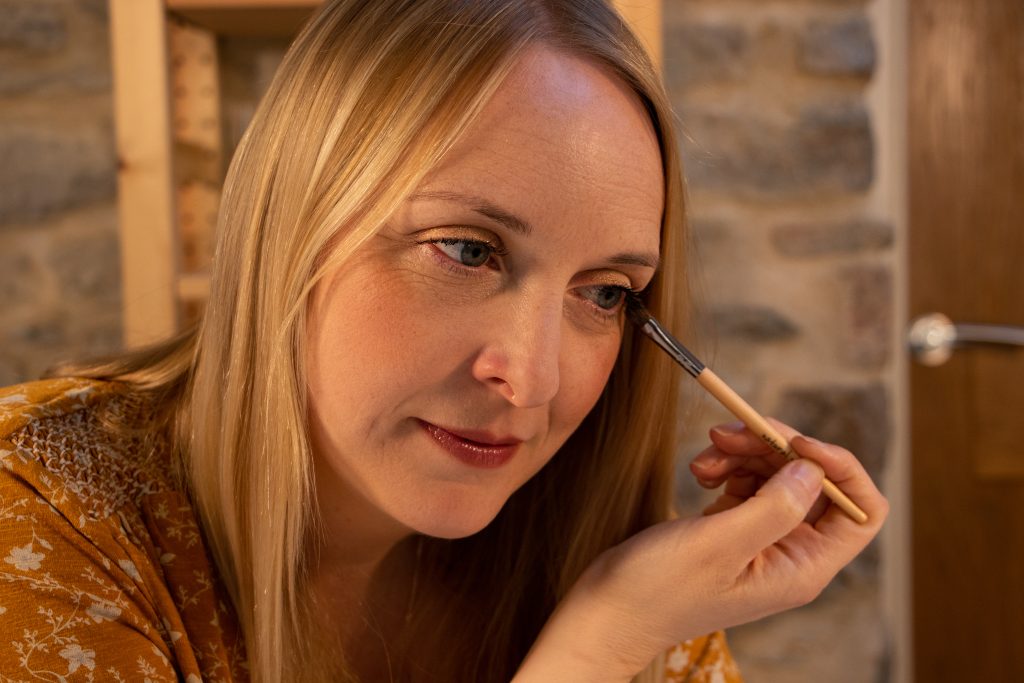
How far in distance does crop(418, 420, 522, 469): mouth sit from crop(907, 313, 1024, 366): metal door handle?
54.2 inches

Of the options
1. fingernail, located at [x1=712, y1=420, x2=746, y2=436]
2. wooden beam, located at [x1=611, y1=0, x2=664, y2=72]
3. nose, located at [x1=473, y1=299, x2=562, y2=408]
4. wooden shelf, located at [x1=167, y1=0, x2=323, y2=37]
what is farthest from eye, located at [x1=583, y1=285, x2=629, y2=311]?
wooden shelf, located at [x1=167, y1=0, x2=323, y2=37]

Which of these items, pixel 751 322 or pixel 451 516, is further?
pixel 751 322

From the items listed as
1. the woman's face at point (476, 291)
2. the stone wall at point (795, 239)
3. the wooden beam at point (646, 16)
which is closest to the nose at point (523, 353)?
the woman's face at point (476, 291)

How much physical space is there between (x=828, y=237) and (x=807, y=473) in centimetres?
100

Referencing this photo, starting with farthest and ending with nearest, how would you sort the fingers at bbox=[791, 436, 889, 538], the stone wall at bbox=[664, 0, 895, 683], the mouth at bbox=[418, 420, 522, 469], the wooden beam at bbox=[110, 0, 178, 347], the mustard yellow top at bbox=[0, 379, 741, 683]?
the stone wall at bbox=[664, 0, 895, 683], the wooden beam at bbox=[110, 0, 178, 347], the fingers at bbox=[791, 436, 889, 538], the mouth at bbox=[418, 420, 522, 469], the mustard yellow top at bbox=[0, 379, 741, 683]

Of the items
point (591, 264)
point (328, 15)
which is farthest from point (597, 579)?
point (328, 15)

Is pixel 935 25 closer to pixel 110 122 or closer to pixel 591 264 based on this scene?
pixel 591 264

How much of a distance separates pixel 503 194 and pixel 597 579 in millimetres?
425

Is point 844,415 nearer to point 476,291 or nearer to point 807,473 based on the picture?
point 807,473

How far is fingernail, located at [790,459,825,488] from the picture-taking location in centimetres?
92

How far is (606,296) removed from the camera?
0.93 meters

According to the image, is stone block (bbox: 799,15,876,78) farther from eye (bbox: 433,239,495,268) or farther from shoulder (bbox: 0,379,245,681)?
shoulder (bbox: 0,379,245,681)

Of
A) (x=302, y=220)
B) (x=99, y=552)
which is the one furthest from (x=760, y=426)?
(x=99, y=552)

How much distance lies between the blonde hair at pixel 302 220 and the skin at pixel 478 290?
2 cm
